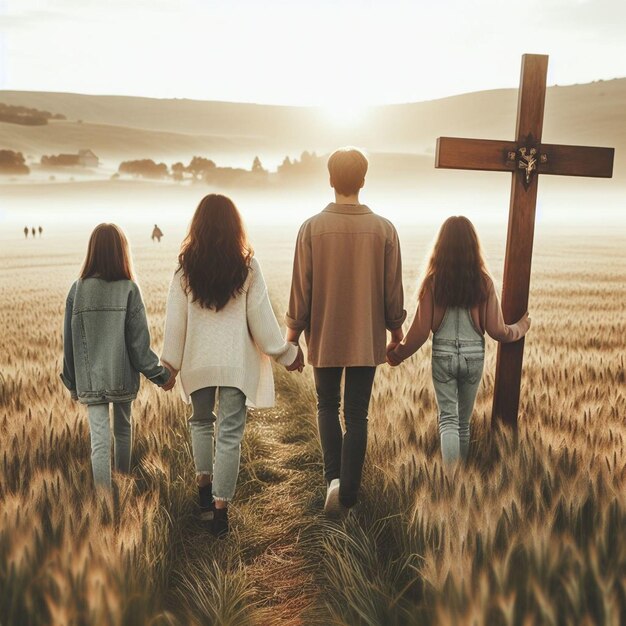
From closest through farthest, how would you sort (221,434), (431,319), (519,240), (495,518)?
1. (495,518)
2. (221,434)
3. (431,319)
4. (519,240)

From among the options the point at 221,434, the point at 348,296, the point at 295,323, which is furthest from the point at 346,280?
the point at 221,434

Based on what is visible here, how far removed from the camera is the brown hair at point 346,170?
3.67 metres

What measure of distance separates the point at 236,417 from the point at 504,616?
1.98 m

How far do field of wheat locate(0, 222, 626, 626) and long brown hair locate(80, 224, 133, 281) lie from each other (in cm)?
102

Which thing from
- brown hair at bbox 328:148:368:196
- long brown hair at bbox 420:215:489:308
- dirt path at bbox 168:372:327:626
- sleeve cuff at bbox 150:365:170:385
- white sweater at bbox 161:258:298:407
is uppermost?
brown hair at bbox 328:148:368:196

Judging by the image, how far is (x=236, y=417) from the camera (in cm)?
374

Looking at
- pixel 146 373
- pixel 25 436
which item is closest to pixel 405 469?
pixel 146 373

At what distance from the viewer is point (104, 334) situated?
3727 mm

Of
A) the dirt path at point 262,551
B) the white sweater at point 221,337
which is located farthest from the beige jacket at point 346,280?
the dirt path at point 262,551

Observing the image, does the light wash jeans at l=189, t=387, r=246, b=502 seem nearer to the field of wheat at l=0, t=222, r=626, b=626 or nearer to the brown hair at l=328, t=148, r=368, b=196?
the field of wheat at l=0, t=222, r=626, b=626

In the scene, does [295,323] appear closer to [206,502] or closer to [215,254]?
[215,254]

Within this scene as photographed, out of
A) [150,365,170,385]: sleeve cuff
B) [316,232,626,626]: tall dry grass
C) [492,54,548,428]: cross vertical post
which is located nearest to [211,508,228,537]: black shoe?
[316,232,626,626]: tall dry grass

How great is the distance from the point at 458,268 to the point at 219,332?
1.35 m

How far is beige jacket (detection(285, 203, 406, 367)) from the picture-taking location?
12.1 ft
